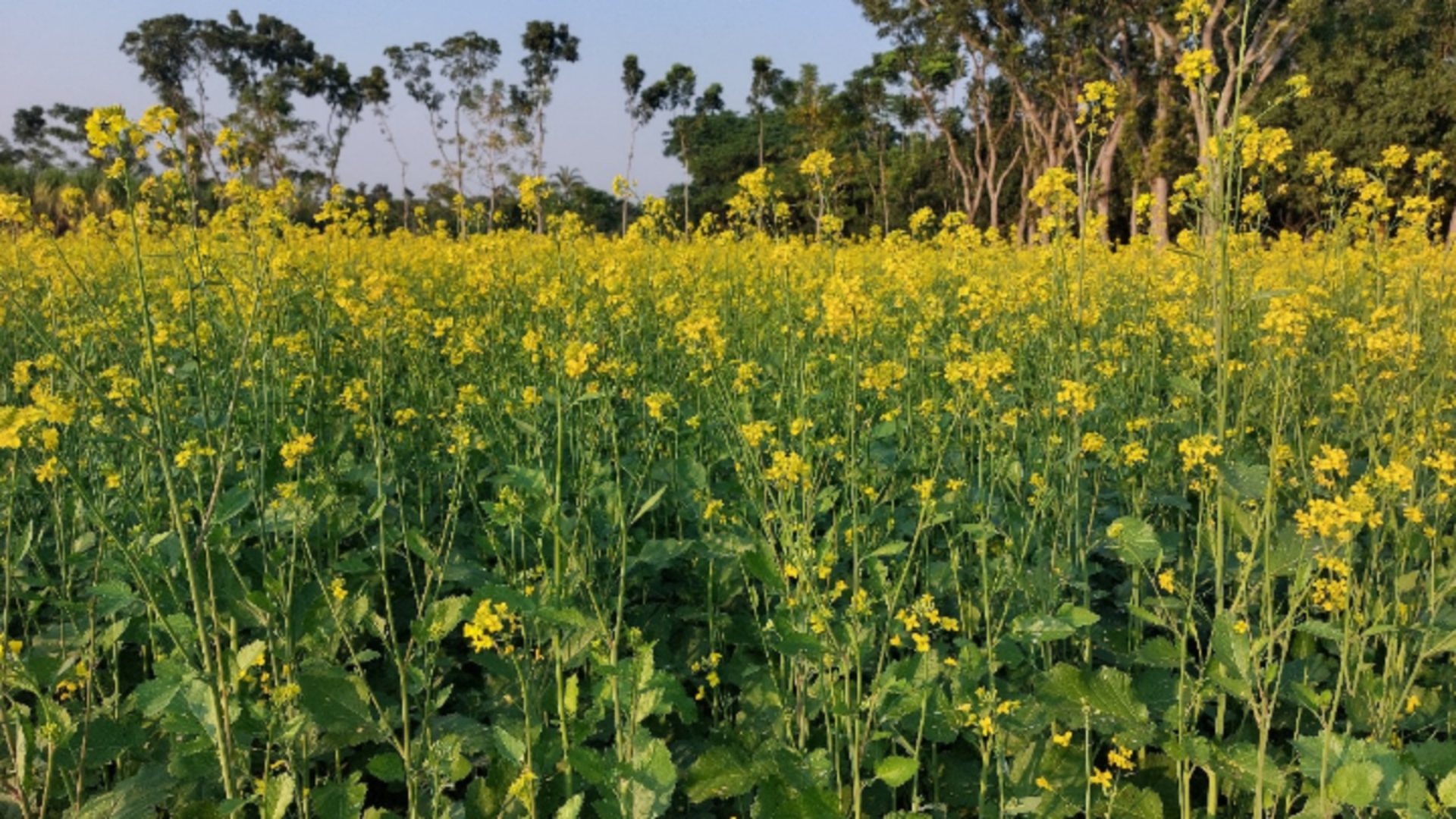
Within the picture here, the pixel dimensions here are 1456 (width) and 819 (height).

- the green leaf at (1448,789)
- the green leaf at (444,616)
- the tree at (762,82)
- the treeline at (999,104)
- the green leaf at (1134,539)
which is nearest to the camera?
the green leaf at (1448,789)

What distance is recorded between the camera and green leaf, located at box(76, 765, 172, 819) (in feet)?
4.91

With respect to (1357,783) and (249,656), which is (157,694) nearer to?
(249,656)

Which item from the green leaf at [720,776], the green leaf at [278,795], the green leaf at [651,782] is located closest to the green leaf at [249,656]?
the green leaf at [278,795]

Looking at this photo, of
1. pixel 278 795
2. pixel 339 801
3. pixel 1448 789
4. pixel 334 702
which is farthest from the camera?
pixel 334 702

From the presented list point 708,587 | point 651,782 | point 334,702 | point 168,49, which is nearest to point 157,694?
point 334,702

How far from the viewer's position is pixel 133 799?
5.04ft

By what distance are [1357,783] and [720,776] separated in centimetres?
101

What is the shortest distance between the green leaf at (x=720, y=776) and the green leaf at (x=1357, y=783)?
3.01 feet

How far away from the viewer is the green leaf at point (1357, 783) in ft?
4.33

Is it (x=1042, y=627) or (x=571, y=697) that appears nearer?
(x=571, y=697)

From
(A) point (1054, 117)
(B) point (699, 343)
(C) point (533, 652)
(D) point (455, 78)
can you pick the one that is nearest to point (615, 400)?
(B) point (699, 343)

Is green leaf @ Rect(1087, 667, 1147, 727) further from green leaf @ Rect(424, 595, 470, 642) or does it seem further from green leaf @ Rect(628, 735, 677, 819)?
green leaf @ Rect(424, 595, 470, 642)

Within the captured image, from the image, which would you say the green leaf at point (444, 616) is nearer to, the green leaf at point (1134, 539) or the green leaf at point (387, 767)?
the green leaf at point (387, 767)

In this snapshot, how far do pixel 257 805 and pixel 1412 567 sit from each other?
2.88m
